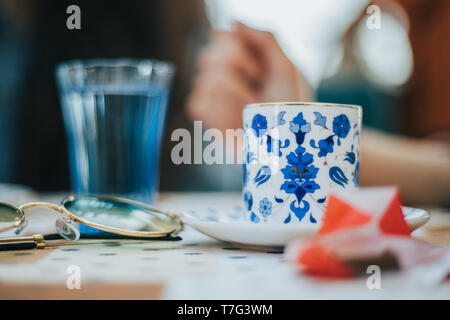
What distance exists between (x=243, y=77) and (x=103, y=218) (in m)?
0.89

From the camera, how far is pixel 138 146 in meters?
0.57

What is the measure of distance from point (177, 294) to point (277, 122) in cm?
17

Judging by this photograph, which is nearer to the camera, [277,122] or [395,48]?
[277,122]

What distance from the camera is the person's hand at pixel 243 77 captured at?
108cm

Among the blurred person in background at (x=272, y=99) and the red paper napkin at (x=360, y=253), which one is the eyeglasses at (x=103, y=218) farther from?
the blurred person in background at (x=272, y=99)

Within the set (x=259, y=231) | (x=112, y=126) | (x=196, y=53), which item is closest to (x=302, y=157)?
(x=259, y=231)

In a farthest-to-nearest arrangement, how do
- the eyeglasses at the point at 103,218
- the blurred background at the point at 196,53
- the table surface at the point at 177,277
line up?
the blurred background at the point at 196,53 → the eyeglasses at the point at 103,218 → the table surface at the point at 177,277

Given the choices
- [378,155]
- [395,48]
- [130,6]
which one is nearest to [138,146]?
[378,155]

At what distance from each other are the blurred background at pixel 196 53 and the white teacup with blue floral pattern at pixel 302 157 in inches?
37.3

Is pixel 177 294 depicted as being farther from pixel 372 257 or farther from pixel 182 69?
pixel 182 69

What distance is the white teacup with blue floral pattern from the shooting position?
0.36m

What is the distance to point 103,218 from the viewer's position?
37 centimetres

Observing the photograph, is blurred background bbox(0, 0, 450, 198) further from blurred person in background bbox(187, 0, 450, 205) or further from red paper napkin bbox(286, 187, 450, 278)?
red paper napkin bbox(286, 187, 450, 278)

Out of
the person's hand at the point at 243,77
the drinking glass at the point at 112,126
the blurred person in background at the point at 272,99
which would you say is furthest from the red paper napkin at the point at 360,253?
the person's hand at the point at 243,77
